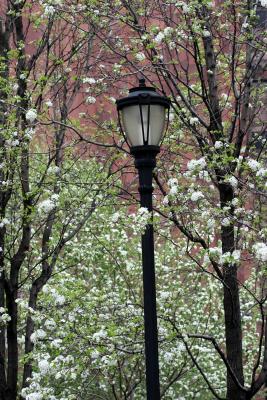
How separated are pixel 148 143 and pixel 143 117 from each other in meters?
0.20

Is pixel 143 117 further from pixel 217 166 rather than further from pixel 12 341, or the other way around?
pixel 12 341

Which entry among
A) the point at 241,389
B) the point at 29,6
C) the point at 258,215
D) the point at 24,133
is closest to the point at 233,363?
the point at 241,389

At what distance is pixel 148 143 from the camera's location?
5523mm

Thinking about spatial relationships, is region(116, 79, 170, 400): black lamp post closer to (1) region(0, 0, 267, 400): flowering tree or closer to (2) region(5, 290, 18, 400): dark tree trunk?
(1) region(0, 0, 267, 400): flowering tree

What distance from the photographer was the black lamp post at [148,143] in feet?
17.8

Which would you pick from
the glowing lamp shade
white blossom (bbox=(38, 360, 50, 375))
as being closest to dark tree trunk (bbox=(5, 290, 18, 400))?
white blossom (bbox=(38, 360, 50, 375))

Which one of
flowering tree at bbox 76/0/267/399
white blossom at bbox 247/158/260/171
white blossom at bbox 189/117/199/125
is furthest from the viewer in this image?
white blossom at bbox 189/117/199/125

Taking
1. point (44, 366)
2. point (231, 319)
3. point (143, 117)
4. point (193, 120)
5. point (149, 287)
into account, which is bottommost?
point (44, 366)

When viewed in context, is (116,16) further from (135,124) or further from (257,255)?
(257,255)

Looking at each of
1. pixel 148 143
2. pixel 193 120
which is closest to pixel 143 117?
pixel 148 143

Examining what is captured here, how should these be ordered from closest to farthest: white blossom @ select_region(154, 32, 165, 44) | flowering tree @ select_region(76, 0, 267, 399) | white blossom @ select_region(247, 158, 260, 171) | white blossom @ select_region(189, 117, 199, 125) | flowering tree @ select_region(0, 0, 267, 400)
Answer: white blossom @ select_region(247, 158, 260, 171) → flowering tree @ select_region(76, 0, 267, 399) → flowering tree @ select_region(0, 0, 267, 400) → white blossom @ select_region(154, 32, 165, 44) → white blossom @ select_region(189, 117, 199, 125)

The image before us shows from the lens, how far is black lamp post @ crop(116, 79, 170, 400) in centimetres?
542

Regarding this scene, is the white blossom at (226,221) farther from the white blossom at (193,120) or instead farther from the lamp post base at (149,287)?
the white blossom at (193,120)

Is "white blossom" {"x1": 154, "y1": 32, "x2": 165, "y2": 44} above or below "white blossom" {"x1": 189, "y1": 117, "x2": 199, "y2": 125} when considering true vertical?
above
